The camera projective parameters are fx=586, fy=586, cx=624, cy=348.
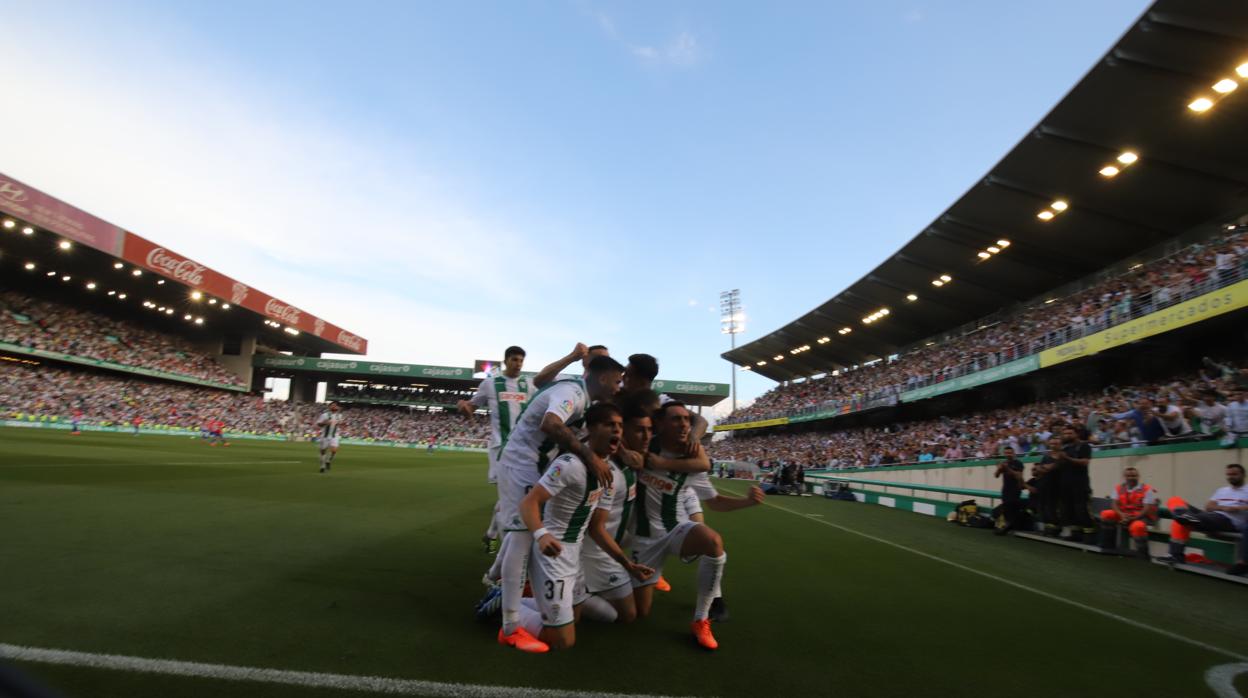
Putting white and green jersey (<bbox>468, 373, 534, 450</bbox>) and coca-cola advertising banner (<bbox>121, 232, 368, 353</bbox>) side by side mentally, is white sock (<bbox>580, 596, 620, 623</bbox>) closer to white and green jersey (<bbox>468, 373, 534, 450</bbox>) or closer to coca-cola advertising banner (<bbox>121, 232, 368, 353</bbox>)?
white and green jersey (<bbox>468, 373, 534, 450</bbox>)

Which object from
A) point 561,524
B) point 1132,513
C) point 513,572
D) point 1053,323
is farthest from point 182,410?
point 1053,323

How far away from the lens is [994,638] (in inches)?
173

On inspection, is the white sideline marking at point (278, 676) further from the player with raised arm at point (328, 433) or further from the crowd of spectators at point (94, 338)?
the crowd of spectators at point (94, 338)

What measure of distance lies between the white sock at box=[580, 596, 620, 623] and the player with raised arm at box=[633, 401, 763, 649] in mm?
316

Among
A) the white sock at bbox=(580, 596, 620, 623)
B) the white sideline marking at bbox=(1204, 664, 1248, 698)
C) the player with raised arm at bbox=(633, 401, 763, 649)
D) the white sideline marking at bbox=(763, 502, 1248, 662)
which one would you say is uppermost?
the player with raised arm at bbox=(633, 401, 763, 649)

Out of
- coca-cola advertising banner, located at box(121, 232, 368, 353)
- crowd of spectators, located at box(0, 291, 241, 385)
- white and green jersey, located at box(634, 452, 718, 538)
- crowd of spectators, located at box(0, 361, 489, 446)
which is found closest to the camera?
white and green jersey, located at box(634, 452, 718, 538)

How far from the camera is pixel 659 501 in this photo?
4605 millimetres

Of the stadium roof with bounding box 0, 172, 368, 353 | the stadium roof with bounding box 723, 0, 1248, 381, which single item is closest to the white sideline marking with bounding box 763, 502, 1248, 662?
the stadium roof with bounding box 723, 0, 1248, 381

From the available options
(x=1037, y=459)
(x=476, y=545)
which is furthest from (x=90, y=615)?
(x=1037, y=459)

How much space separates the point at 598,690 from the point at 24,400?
48208 mm

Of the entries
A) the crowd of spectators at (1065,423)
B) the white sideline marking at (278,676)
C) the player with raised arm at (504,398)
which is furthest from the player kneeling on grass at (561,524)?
the crowd of spectators at (1065,423)

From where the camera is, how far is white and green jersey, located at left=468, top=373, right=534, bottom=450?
6281 mm

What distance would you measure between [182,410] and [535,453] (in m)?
53.4

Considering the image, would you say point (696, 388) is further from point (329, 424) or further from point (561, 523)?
point (561, 523)
